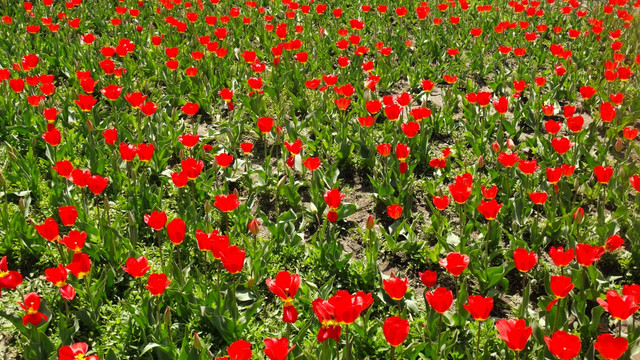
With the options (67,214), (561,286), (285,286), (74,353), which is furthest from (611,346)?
(67,214)

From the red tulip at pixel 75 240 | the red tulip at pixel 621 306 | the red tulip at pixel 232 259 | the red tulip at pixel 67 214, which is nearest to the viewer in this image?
the red tulip at pixel 621 306

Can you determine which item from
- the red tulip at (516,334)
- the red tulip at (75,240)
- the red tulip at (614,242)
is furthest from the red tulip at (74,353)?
the red tulip at (614,242)

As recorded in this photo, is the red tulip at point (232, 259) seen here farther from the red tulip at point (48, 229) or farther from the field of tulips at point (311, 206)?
the red tulip at point (48, 229)

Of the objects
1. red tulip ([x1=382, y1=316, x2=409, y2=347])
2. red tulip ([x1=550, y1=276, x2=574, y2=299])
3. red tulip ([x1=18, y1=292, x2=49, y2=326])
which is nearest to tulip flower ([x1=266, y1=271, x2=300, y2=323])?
red tulip ([x1=382, y1=316, x2=409, y2=347])

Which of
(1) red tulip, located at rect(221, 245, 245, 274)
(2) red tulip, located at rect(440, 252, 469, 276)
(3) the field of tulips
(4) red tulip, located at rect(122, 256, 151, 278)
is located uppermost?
(1) red tulip, located at rect(221, 245, 245, 274)

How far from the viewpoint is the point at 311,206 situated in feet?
12.8

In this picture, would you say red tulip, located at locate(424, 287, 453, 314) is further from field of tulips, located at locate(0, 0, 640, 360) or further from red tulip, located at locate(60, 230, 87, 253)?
red tulip, located at locate(60, 230, 87, 253)

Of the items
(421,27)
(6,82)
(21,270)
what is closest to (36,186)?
(21,270)

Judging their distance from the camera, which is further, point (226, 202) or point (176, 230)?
point (226, 202)

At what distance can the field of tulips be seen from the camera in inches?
109

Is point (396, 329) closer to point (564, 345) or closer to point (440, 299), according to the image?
point (440, 299)

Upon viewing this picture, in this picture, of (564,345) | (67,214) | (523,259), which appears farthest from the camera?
(67,214)

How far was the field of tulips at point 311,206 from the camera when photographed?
9.09 feet

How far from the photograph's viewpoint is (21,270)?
3359 millimetres
